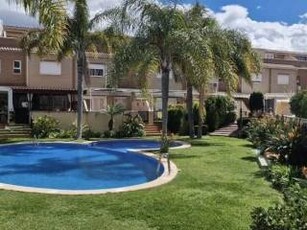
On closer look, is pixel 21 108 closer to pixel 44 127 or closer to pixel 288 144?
pixel 44 127

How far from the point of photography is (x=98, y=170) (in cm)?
2239

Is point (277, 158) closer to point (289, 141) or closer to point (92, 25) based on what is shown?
point (289, 141)

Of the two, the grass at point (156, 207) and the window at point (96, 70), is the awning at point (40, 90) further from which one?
the grass at point (156, 207)

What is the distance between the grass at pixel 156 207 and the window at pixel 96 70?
3291 centimetres

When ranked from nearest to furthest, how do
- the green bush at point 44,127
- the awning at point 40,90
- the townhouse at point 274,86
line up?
1. the green bush at point 44,127
2. the awning at point 40,90
3. the townhouse at point 274,86

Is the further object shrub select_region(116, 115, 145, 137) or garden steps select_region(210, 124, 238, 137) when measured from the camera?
garden steps select_region(210, 124, 238, 137)

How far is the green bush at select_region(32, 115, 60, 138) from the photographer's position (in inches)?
1479

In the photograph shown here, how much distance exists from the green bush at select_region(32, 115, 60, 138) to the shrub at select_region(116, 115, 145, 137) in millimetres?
4974

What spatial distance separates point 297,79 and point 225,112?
25.8m

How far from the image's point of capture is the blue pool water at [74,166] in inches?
756

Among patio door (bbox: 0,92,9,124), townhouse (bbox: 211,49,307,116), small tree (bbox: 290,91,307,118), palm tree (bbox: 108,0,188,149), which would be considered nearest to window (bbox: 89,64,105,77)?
patio door (bbox: 0,92,9,124)

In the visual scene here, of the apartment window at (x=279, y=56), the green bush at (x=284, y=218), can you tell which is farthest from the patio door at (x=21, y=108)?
the apartment window at (x=279, y=56)

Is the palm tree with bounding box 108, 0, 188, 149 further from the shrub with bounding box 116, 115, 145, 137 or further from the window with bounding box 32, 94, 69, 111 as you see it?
the window with bounding box 32, 94, 69, 111

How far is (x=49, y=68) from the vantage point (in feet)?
152
